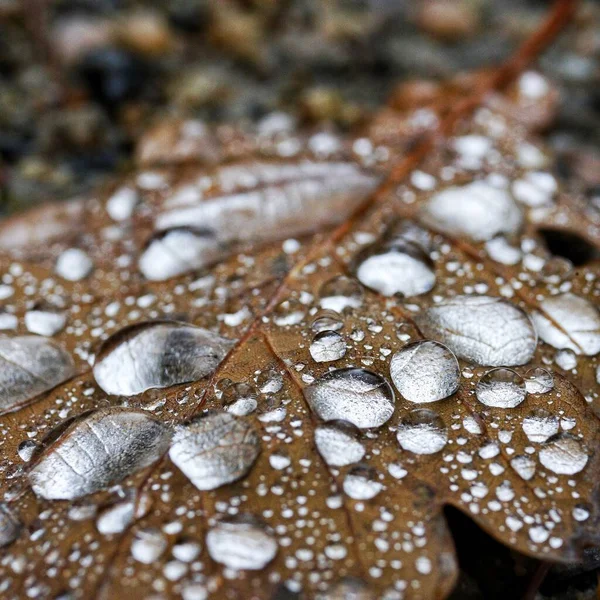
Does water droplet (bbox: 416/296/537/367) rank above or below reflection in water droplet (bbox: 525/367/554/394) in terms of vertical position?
above

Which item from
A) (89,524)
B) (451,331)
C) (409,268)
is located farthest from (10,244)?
(451,331)

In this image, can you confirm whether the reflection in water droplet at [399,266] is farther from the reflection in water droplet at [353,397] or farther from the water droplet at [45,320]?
the water droplet at [45,320]

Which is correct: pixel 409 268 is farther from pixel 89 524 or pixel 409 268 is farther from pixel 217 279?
pixel 89 524

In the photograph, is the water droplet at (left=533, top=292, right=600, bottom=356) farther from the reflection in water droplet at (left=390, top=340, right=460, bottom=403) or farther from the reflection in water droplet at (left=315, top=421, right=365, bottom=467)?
the reflection in water droplet at (left=315, top=421, right=365, bottom=467)

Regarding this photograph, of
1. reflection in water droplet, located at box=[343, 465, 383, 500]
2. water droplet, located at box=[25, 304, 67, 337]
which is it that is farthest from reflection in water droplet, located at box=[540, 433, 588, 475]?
water droplet, located at box=[25, 304, 67, 337]

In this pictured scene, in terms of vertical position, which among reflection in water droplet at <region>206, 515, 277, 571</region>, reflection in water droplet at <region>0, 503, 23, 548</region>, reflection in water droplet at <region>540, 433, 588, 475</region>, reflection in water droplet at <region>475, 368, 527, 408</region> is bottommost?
reflection in water droplet at <region>540, 433, 588, 475</region>

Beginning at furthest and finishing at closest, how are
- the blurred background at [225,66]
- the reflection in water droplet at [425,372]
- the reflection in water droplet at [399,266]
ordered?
the blurred background at [225,66]
the reflection in water droplet at [399,266]
the reflection in water droplet at [425,372]

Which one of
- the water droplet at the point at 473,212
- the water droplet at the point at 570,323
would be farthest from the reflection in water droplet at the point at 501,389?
the water droplet at the point at 473,212
